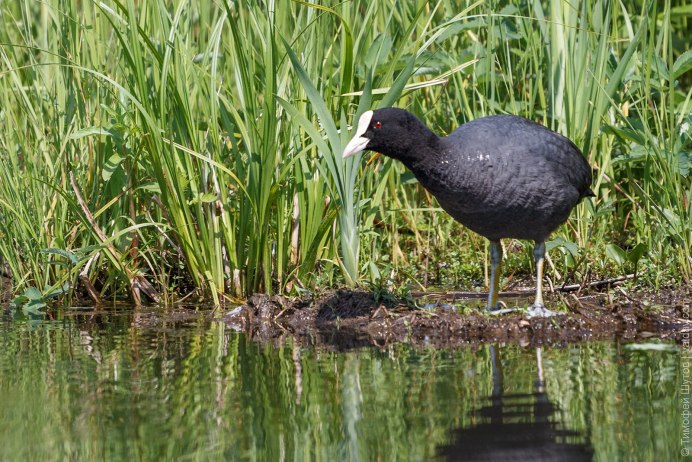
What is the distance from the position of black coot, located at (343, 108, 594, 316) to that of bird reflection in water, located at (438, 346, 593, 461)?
1495 mm

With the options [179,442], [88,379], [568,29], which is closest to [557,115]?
[568,29]

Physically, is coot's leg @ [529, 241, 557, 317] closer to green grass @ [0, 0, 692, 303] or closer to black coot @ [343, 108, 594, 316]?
black coot @ [343, 108, 594, 316]

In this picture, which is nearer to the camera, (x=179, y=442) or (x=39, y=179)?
(x=179, y=442)

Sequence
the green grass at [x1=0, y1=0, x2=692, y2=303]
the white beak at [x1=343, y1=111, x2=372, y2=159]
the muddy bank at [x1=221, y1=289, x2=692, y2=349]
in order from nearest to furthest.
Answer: the muddy bank at [x1=221, y1=289, x2=692, y2=349]
the white beak at [x1=343, y1=111, x2=372, y2=159]
the green grass at [x1=0, y1=0, x2=692, y2=303]

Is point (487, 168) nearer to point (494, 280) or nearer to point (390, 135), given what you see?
point (390, 135)

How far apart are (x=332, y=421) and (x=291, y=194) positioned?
2563mm

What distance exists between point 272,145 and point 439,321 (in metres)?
1.26

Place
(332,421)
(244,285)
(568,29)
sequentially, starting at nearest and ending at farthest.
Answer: (332,421) < (244,285) < (568,29)

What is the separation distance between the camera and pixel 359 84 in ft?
20.2

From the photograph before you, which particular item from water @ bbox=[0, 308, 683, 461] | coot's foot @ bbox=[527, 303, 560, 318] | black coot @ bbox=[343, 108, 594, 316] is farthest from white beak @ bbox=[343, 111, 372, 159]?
coot's foot @ bbox=[527, 303, 560, 318]

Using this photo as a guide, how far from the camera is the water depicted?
323 centimetres

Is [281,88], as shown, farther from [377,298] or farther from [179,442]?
[179,442]

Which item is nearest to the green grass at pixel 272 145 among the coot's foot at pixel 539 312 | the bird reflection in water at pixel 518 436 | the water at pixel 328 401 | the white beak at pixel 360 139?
the white beak at pixel 360 139

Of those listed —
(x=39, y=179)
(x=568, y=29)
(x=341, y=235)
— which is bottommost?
(x=341, y=235)
